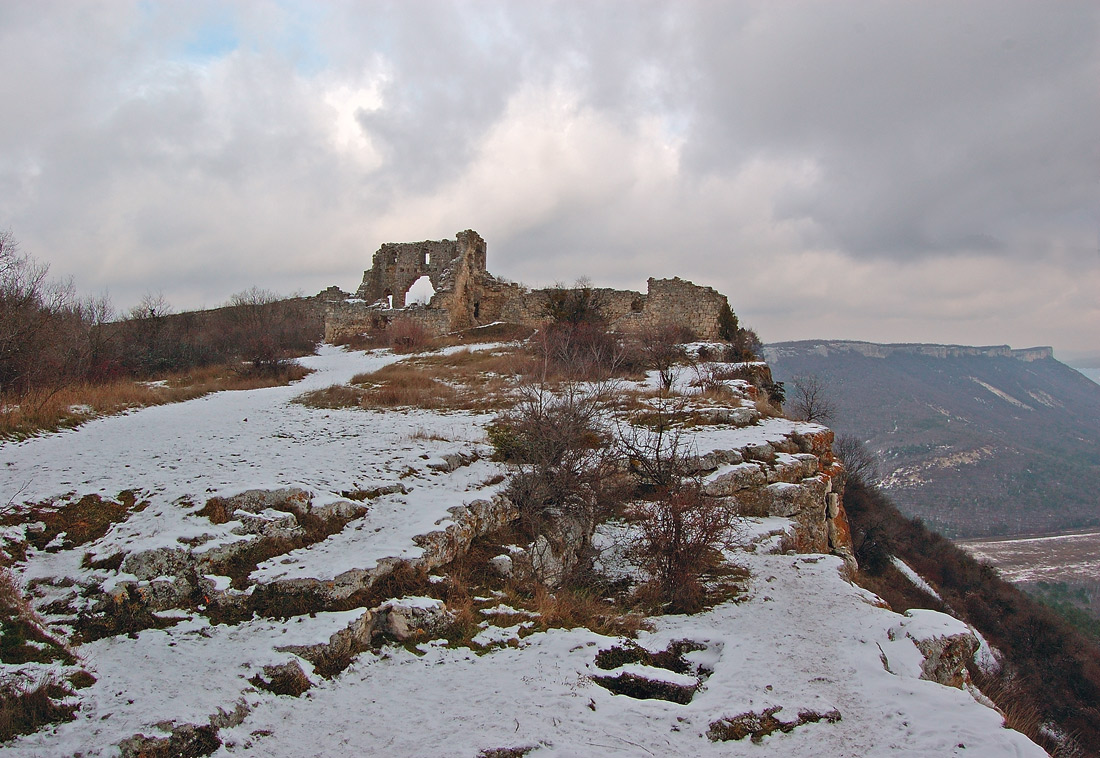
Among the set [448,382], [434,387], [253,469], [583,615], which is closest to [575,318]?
[448,382]

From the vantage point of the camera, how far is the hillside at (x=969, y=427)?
238 feet

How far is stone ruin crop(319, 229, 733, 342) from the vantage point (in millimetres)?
25328

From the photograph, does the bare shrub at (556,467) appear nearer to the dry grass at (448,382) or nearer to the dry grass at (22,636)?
the dry grass at (448,382)

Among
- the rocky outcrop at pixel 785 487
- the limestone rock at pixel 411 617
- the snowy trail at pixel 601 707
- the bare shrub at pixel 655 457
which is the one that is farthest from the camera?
the rocky outcrop at pixel 785 487

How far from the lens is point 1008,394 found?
14125 cm

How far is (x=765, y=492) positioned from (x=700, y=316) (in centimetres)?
1682

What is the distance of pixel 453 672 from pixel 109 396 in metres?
12.2

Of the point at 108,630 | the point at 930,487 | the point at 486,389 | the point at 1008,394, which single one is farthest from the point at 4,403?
the point at 1008,394

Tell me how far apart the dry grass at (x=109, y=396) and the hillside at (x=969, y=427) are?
116 feet

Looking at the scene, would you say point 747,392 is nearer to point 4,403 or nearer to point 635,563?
point 635,563

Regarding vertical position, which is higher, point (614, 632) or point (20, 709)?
point (20, 709)

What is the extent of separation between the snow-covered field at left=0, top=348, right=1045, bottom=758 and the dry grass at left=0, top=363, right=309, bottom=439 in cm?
192

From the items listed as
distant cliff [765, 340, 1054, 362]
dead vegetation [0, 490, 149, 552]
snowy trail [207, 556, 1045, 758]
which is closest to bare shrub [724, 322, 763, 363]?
snowy trail [207, 556, 1045, 758]

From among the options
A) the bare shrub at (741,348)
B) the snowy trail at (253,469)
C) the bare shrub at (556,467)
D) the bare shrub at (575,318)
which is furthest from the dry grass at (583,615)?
the bare shrub at (741,348)
